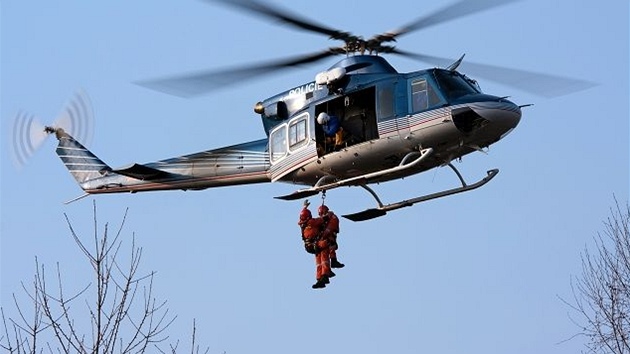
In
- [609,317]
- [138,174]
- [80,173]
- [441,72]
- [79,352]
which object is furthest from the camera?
[80,173]

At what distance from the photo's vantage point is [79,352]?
13.1 meters

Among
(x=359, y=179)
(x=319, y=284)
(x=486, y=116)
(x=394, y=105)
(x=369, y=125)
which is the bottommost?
(x=319, y=284)

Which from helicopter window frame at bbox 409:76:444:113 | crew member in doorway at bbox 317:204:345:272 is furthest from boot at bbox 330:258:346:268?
helicopter window frame at bbox 409:76:444:113

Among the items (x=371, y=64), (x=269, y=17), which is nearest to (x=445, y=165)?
(x=371, y=64)

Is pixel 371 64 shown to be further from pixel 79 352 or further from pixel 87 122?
pixel 79 352

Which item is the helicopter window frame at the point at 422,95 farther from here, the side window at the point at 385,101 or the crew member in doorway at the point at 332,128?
the crew member in doorway at the point at 332,128

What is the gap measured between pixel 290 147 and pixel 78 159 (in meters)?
7.29

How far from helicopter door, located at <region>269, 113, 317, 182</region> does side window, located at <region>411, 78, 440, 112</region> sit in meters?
1.98

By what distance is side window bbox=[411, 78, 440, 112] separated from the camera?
21625 mm

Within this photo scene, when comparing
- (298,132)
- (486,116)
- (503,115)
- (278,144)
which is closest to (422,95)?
(486,116)

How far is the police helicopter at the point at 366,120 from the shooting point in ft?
70.2

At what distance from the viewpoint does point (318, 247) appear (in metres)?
22.5

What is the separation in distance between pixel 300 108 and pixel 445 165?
2858mm

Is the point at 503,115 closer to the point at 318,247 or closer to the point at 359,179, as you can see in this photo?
the point at 359,179
